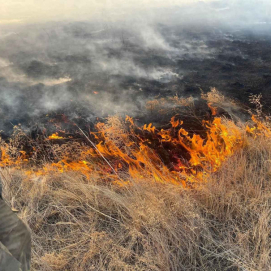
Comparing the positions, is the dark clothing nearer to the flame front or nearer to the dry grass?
the dry grass

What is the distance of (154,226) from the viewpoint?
1.67 metres

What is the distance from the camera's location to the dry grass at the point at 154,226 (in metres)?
1.47

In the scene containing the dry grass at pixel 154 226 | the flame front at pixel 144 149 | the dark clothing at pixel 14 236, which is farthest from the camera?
the flame front at pixel 144 149

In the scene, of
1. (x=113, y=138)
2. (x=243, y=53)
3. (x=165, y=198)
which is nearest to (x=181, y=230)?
(x=165, y=198)

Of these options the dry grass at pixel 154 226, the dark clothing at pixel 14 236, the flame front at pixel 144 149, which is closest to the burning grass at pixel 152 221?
the dry grass at pixel 154 226

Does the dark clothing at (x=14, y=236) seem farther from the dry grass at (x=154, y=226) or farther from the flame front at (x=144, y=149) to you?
the flame front at (x=144, y=149)

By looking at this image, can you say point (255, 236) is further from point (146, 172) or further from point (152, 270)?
point (146, 172)

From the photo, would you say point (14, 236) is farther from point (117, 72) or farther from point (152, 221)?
point (117, 72)

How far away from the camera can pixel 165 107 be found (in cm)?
584

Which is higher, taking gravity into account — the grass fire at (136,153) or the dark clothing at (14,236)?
the dark clothing at (14,236)

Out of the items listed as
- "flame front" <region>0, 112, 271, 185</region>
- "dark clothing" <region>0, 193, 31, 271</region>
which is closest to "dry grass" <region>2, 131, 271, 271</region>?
"flame front" <region>0, 112, 271, 185</region>

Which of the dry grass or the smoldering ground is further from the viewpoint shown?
the smoldering ground

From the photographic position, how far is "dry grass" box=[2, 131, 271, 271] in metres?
1.47

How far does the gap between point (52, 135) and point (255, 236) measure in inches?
175
